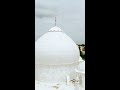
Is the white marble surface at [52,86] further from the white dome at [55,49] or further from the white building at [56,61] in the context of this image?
the white dome at [55,49]

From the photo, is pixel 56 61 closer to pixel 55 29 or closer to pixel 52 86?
pixel 52 86

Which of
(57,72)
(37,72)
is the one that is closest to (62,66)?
(57,72)

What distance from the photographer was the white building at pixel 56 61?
1100 centimetres

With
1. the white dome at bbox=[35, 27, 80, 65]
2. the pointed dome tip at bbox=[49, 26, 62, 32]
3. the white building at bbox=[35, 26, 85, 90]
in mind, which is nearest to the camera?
the white building at bbox=[35, 26, 85, 90]

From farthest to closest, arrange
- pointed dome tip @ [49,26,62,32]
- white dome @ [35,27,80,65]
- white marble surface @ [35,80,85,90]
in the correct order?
1. pointed dome tip @ [49,26,62,32]
2. white dome @ [35,27,80,65]
3. white marble surface @ [35,80,85,90]

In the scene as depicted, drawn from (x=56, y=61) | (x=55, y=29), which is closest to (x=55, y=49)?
(x=56, y=61)

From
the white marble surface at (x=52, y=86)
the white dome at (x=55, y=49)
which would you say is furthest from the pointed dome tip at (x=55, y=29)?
the white marble surface at (x=52, y=86)

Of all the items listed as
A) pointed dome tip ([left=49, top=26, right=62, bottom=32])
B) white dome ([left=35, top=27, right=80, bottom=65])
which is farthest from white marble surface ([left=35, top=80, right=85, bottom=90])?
pointed dome tip ([left=49, top=26, right=62, bottom=32])

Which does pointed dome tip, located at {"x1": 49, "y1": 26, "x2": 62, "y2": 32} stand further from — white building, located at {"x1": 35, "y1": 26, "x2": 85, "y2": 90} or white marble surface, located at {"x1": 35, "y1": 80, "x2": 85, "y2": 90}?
white marble surface, located at {"x1": 35, "y1": 80, "x2": 85, "y2": 90}

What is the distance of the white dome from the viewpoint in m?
11.5
